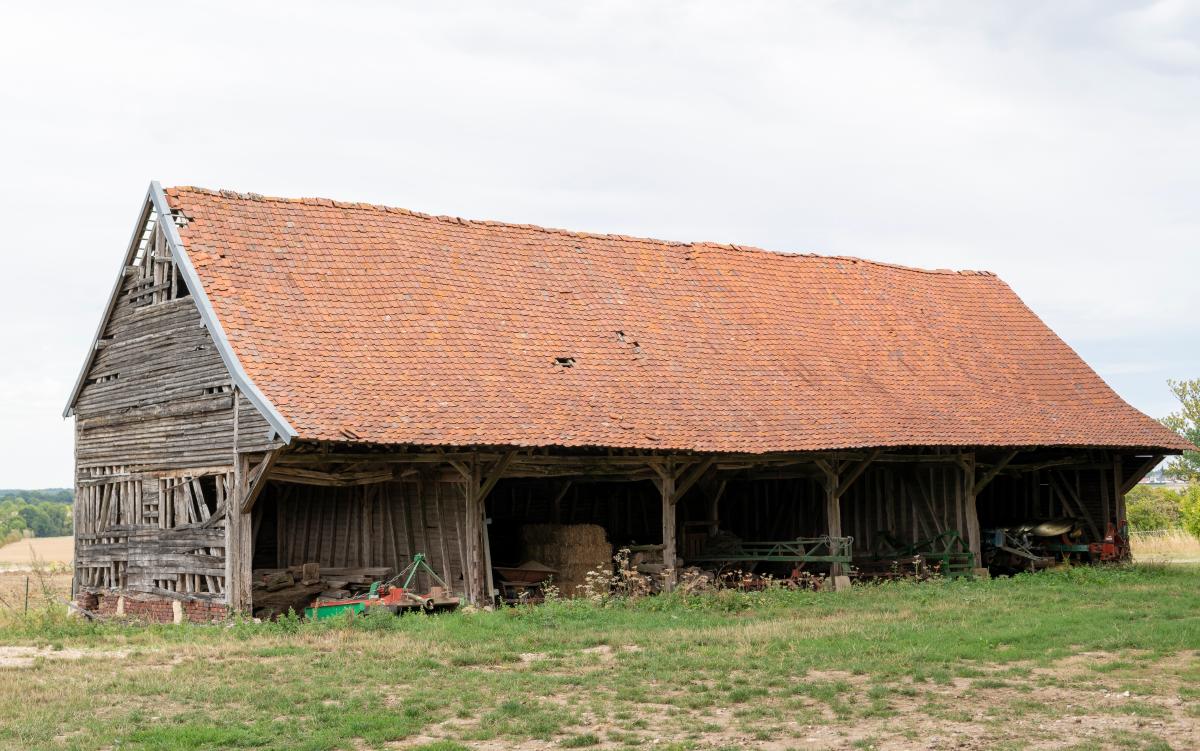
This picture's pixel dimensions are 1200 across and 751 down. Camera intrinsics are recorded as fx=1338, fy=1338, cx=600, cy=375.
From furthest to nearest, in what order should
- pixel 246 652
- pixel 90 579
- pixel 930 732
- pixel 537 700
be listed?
pixel 90 579 → pixel 246 652 → pixel 537 700 → pixel 930 732

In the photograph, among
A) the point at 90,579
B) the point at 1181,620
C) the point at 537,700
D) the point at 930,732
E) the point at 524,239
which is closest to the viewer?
the point at 930,732

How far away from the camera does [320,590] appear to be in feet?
58.9

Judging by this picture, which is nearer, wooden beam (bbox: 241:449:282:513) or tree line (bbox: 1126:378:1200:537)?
wooden beam (bbox: 241:449:282:513)

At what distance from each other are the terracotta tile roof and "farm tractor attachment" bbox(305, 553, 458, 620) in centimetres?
203

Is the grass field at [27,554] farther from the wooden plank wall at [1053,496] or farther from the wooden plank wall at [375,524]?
the wooden plank wall at [1053,496]

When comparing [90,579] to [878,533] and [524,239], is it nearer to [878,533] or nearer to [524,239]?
[524,239]

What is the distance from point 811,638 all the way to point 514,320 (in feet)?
26.9

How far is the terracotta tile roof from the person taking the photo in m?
17.5

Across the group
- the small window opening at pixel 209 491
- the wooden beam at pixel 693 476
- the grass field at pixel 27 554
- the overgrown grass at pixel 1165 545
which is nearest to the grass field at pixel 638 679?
the small window opening at pixel 209 491

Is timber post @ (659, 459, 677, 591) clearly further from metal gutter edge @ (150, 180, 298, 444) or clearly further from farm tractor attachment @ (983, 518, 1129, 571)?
farm tractor attachment @ (983, 518, 1129, 571)

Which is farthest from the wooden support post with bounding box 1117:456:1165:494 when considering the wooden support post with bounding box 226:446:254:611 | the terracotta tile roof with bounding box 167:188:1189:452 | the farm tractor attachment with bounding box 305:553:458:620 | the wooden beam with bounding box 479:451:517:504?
the wooden support post with bounding box 226:446:254:611

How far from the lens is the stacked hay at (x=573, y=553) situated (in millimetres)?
18797

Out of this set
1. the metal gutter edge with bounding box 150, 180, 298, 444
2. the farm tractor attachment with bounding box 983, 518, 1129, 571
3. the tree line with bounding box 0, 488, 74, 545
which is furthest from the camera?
the tree line with bounding box 0, 488, 74, 545

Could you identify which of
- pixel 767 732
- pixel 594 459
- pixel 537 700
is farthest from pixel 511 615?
pixel 767 732
